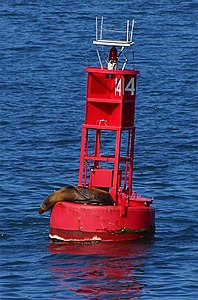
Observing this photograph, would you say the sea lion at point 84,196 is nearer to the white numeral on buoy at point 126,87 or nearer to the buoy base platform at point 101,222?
the buoy base platform at point 101,222

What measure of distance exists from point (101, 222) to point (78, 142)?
58.4 feet

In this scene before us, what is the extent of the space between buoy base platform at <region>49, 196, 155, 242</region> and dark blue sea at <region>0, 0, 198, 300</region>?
0.32m

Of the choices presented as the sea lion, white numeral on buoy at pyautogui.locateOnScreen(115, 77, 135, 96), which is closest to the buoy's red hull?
the sea lion

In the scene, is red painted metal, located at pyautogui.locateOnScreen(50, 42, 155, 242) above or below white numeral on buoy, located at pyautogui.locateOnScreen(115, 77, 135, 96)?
below

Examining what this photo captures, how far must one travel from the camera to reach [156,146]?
54062 millimetres

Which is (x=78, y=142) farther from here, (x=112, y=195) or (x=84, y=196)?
(x=84, y=196)

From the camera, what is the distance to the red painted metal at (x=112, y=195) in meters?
37.5

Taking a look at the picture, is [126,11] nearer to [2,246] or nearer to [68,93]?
[68,93]

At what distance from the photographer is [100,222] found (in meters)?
37.4

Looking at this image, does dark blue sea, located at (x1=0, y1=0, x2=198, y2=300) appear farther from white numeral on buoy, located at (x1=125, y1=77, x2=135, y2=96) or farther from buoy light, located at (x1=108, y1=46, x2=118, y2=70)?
buoy light, located at (x1=108, y1=46, x2=118, y2=70)

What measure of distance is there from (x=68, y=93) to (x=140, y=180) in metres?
19.0

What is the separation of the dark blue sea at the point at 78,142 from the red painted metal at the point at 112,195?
41cm

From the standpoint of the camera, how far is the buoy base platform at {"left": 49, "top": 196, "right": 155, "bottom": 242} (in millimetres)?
37406

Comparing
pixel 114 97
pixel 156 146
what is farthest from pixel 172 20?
pixel 114 97
